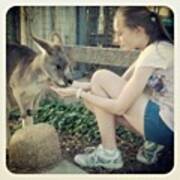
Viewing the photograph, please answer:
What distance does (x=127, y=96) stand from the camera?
1.48 metres

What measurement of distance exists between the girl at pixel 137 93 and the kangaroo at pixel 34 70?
0.08 m

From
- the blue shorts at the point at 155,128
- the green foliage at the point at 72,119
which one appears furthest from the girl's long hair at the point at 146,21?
the green foliage at the point at 72,119

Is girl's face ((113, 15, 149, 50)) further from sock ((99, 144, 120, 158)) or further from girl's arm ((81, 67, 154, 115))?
sock ((99, 144, 120, 158))

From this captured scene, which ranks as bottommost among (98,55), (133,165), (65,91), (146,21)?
(133,165)

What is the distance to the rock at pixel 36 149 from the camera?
1488mm

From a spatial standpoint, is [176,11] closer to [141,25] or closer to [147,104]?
[141,25]

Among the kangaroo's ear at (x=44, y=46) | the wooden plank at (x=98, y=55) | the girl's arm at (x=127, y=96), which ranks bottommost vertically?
the girl's arm at (x=127, y=96)

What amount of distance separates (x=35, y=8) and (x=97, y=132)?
1.44ft

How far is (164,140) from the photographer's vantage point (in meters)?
1.48

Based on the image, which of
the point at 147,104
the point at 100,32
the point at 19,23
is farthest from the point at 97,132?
the point at 19,23

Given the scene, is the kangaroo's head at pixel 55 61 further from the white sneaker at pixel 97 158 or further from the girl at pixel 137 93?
the white sneaker at pixel 97 158

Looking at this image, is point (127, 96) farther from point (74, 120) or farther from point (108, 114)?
point (74, 120)

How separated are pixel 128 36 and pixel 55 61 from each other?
24cm

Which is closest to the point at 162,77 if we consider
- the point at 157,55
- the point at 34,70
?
the point at 157,55
